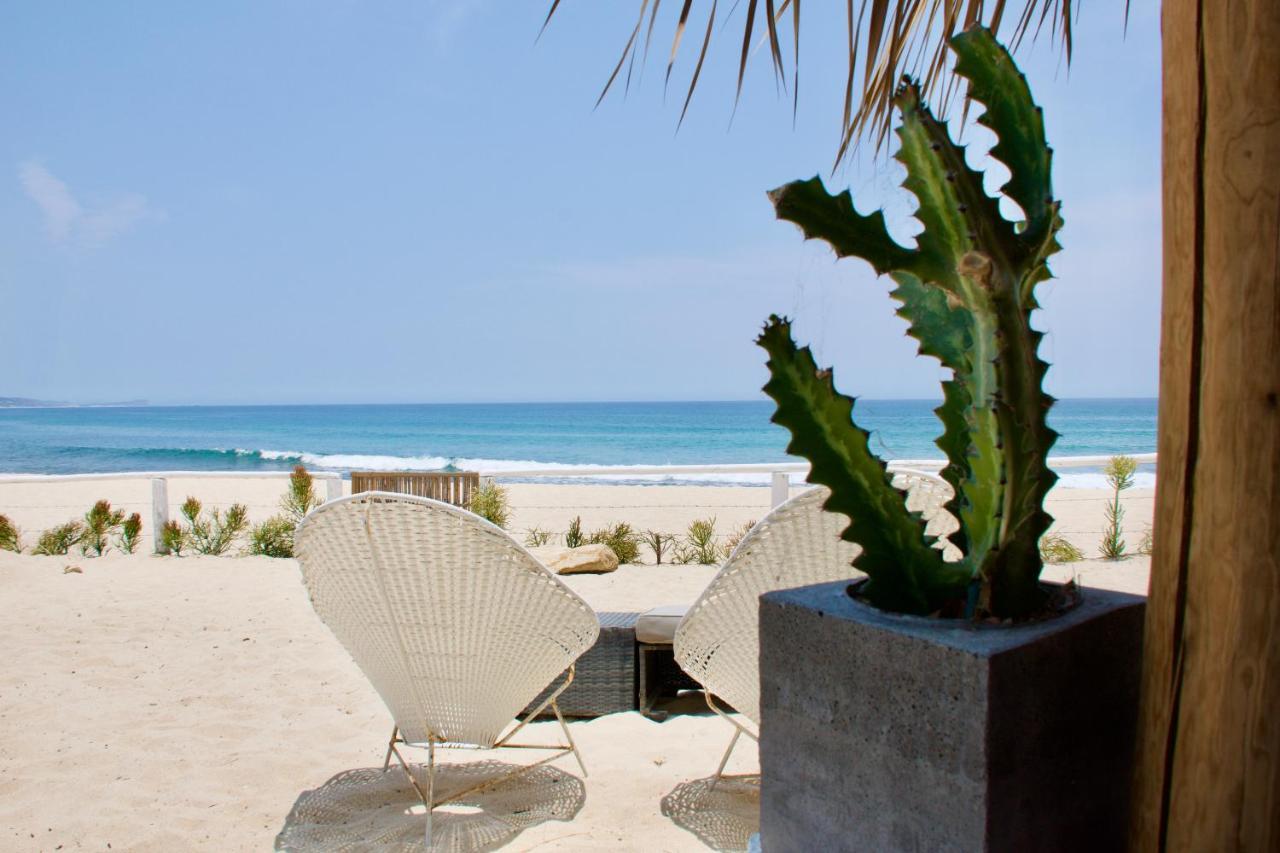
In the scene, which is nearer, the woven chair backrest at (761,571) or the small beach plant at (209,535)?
the woven chair backrest at (761,571)

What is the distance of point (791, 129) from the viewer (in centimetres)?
164

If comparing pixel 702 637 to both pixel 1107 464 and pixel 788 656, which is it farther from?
pixel 1107 464

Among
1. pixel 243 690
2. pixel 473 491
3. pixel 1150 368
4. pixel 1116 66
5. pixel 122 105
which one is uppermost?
pixel 122 105

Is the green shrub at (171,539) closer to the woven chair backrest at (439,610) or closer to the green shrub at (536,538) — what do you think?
the green shrub at (536,538)

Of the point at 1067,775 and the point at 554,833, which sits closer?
the point at 1067,775

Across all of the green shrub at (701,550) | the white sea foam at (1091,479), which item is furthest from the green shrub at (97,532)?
the white sea foam at (1091,479)

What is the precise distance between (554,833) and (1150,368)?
5.41 ft

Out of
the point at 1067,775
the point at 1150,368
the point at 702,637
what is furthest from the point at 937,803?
the point at 702,637

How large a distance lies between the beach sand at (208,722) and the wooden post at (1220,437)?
1.33 meters

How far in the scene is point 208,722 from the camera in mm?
2801

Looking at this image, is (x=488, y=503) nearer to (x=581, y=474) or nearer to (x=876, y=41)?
(x=581, y=474)

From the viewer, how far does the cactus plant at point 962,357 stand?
1045mm

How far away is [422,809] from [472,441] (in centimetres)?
3223

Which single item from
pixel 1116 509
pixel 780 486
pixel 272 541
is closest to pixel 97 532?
pixel 272 541
